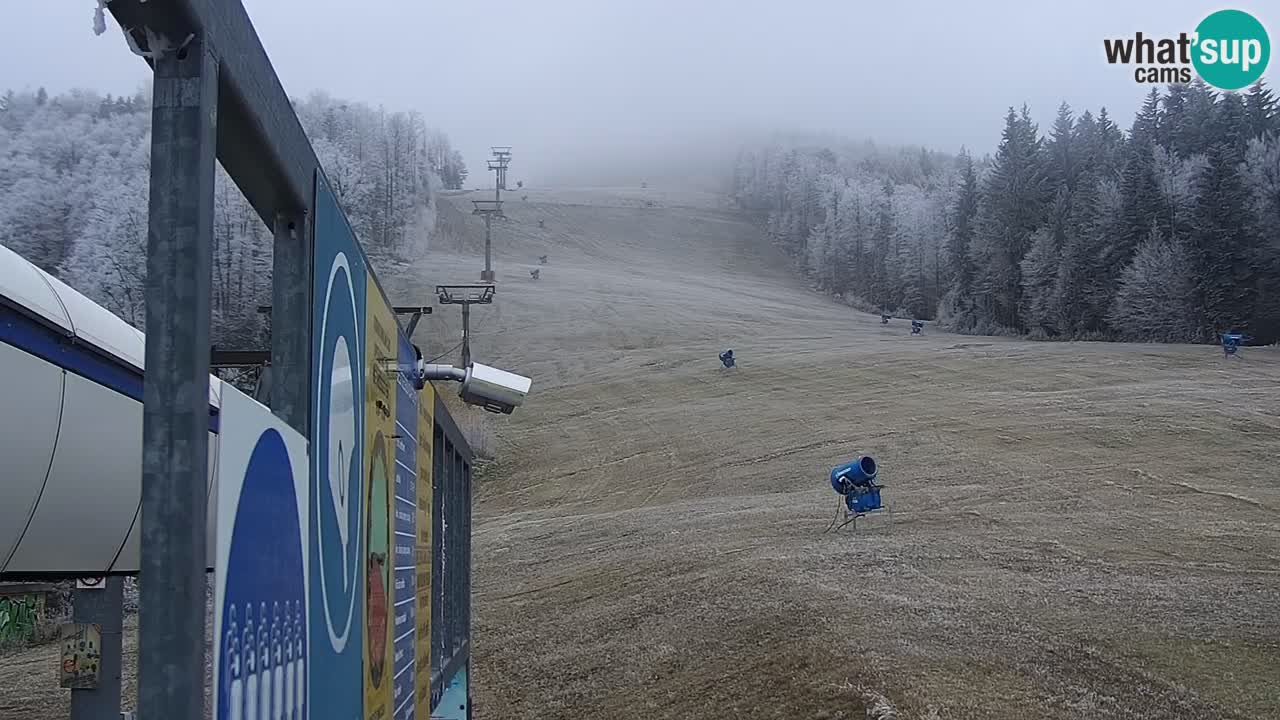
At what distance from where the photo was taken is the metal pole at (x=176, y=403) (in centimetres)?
184

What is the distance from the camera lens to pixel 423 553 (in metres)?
5.01

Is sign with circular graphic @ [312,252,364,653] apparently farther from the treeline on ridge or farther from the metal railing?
the treeline on ridge

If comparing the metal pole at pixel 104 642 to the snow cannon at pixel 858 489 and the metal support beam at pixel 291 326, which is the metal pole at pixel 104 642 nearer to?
the metal support beam at pixel 291 326

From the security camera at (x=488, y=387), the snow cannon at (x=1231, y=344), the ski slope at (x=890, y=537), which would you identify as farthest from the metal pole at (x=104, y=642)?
the snow cannon at (x=1231, y=344)

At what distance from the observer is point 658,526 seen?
22734 mm

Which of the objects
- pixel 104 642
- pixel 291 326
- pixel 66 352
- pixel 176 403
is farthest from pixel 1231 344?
pixel 176 403

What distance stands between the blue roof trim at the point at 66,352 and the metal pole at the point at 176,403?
231 cm

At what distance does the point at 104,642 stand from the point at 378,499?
584 centimetres

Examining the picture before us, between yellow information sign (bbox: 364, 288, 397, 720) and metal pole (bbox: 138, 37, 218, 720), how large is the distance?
4.88 ft

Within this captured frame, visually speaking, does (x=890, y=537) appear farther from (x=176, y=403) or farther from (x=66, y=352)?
(x=176, y=403)

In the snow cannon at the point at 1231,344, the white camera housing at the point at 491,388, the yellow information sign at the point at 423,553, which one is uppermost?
the snow cannon at the point at 1231,344

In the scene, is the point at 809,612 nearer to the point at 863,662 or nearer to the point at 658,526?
the point at 863,662

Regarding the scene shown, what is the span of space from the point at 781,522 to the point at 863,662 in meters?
9.60

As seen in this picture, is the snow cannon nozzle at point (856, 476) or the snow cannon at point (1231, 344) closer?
the snow cannon nozzle at point (856, 476)
